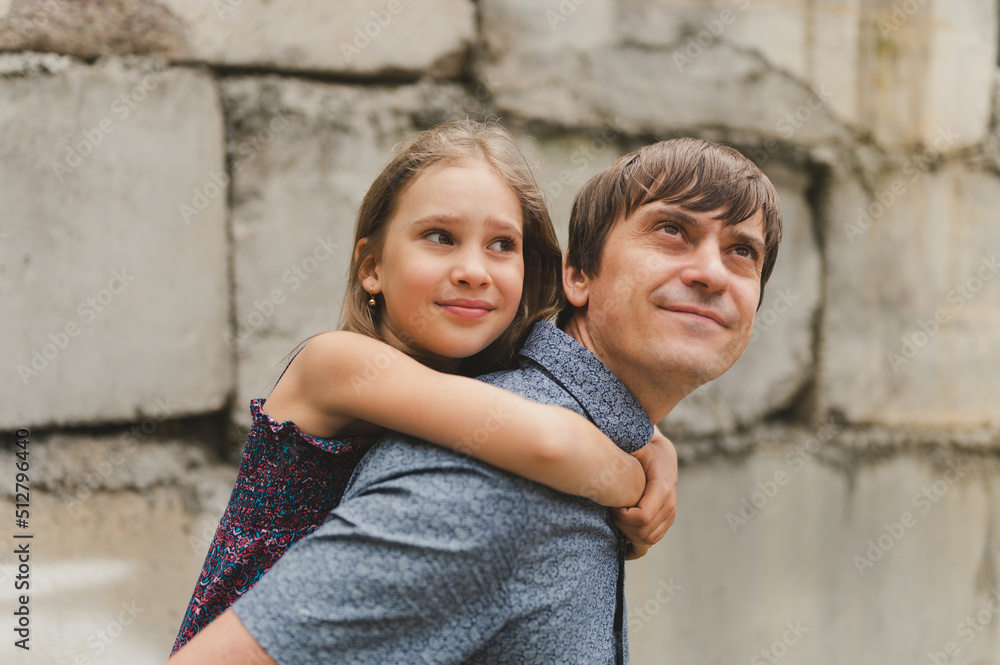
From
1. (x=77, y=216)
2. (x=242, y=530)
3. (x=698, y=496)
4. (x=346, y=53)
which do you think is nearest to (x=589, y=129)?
(x=346, y=53)

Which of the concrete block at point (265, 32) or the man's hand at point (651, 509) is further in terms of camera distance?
the concrete block at point (265, 32)

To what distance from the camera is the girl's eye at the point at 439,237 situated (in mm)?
1366

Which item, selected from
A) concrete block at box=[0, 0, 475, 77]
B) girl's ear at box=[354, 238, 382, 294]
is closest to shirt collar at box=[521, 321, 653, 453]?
girl's ear at box=[354, 238, 382, 294]

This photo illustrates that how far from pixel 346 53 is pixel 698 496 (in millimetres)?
1824

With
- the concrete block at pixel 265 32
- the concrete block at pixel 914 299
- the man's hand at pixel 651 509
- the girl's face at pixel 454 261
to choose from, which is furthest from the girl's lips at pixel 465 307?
the concrete block at pixel 914 299

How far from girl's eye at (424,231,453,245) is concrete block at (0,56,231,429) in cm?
111

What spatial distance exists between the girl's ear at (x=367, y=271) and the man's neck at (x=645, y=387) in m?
0.39

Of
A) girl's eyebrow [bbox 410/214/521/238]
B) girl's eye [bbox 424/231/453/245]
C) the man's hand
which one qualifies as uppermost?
girl's eyebrow [bbox 410/214/521/238]

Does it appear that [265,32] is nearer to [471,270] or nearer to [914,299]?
[471,270]

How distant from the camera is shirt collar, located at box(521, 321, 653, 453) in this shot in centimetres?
125

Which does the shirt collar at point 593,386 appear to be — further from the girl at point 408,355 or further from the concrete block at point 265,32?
the concrete block at point 265,32

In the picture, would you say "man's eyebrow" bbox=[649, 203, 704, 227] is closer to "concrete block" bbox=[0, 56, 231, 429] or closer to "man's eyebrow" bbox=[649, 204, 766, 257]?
"man's eyebrow" bbox=[649, 204, 766, 257]

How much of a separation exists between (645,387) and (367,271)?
0.56m

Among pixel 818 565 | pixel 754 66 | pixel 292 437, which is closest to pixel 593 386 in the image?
pixel 292 437
